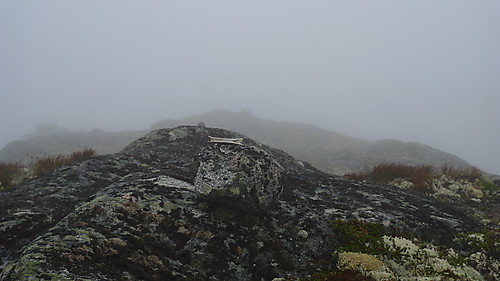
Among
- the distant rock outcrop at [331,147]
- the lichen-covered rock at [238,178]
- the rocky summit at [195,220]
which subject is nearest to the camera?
the rocky summit at [195,220]

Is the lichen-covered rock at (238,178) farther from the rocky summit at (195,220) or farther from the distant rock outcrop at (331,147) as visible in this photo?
the distant rock outcrop at (331,147)

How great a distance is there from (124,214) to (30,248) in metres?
2.29

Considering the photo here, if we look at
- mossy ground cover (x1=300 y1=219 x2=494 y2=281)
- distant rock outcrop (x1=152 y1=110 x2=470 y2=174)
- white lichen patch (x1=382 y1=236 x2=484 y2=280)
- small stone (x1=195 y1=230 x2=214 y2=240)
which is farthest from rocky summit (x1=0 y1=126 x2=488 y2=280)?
distant rock outcrop (x1=152 y1=110 x2=470 y2=174)

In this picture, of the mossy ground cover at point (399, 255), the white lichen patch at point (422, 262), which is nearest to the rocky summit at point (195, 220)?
the mossy ground cover at point (399, 255)

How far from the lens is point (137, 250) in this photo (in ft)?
22.3

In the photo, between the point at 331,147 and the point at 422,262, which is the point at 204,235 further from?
the point at 331,147

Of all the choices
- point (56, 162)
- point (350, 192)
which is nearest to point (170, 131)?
point (56, 162)

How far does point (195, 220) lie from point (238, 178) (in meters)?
1.67

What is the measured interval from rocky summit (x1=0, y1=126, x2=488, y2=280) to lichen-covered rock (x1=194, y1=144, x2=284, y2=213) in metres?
0.03

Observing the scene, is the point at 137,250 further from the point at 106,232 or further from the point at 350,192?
the point at 350,192

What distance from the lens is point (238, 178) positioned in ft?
30.0

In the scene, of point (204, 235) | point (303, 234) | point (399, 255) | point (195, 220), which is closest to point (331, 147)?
point (303, 234)

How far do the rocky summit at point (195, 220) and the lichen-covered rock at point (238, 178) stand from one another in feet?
0.10

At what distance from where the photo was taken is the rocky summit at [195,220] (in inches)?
247
